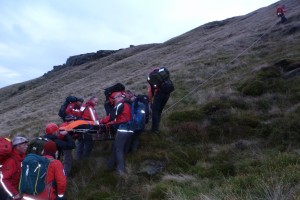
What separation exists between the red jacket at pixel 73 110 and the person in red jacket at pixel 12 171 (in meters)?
3.78

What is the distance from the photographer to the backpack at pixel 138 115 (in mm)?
9547

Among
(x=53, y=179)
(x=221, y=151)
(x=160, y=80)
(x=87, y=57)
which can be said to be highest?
(x=87, y=57)

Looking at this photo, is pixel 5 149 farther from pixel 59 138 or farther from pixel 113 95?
pixel 113 95

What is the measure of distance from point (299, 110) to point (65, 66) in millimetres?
66807

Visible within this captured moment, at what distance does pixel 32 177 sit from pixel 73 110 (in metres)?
4.95

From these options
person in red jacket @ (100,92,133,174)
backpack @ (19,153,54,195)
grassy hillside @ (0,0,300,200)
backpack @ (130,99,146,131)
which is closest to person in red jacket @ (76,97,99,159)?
grassy hillside @ (0,0,300,200)

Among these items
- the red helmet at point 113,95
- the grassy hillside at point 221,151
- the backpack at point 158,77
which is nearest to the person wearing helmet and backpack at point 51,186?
the grassy hillside at point 221,151

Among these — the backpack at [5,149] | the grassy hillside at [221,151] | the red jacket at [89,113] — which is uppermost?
the backpack at [5,149]

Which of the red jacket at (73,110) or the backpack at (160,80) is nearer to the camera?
the backpack at (160,80)

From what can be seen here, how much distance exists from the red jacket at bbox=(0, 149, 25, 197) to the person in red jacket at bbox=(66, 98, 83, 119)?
3.80 m

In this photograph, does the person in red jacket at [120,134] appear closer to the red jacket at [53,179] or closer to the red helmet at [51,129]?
the red helmet at [51,129]

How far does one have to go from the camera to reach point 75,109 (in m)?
11.2

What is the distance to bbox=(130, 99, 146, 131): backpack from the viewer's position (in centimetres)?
955

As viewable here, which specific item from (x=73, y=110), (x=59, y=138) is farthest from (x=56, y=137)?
(x=73, y=110)
